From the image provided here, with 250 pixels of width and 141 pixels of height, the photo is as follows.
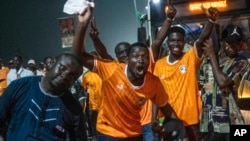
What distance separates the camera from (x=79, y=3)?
161 inches

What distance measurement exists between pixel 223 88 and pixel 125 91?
1.23m

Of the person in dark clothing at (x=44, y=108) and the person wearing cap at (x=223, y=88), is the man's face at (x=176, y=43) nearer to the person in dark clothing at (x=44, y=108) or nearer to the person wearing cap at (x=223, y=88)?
the person wearing cap at (x=223, y=88)

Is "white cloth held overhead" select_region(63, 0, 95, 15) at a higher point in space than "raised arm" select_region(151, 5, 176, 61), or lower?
higher

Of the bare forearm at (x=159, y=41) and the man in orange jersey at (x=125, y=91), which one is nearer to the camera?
the man in orange jersey at (x=125, y=91)

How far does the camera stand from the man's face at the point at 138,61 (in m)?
4.68

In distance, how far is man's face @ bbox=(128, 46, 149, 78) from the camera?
468cm

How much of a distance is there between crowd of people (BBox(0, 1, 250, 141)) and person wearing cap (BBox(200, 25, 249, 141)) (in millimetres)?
11

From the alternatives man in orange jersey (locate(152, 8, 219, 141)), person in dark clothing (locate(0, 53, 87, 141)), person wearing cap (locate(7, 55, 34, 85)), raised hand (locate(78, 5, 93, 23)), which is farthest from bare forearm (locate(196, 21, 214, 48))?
person wearing cap (locate(7, 55, 34, 85))

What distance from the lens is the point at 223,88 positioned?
528 cm

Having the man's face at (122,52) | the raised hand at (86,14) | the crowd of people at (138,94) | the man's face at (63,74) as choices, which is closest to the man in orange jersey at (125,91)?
the crowd of people at (138,94)

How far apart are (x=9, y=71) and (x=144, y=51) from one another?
26.3 feet

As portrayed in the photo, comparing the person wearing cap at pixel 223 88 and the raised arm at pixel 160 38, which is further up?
the raised arm at pixel 160 38

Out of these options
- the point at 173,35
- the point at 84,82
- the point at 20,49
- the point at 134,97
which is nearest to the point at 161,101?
the point at 134,97

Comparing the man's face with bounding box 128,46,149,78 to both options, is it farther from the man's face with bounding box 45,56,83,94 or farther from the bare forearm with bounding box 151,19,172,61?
the man's face with bounding box 45,56,83,94
